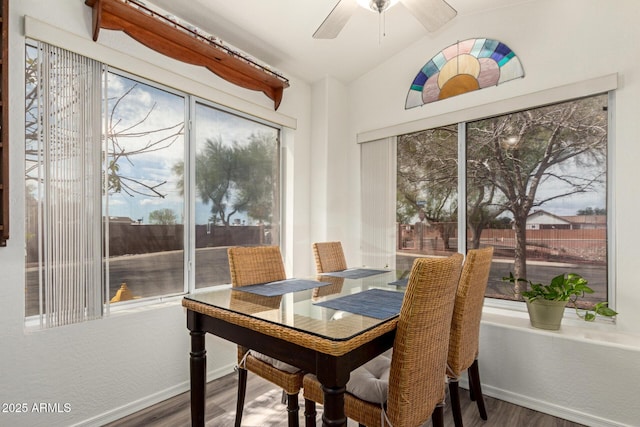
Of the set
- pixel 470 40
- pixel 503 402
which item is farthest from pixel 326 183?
pixel 503 402

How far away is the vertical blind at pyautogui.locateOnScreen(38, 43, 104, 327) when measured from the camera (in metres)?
1.78

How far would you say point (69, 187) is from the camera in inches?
73.2

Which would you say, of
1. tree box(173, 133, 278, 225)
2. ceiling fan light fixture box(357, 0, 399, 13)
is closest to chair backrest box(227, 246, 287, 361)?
tree box(173, 133, 278, 225)

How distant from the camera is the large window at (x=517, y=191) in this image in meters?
2.32

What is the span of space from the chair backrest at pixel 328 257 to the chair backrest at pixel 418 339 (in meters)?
1.47

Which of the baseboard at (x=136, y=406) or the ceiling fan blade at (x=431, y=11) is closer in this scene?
the ceiling fan blade at (x=431, y=11)

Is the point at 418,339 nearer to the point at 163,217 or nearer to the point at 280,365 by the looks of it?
the point at 280,365

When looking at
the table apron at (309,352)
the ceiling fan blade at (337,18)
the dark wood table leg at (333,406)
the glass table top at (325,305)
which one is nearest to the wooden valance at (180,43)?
the ceiling fan blade at (337,18)

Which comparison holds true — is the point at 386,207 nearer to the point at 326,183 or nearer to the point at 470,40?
the point at 326,183

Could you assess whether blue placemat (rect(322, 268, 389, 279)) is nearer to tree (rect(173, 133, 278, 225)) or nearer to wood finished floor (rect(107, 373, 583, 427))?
wood finished floor (rect(107, 373, 583, 427))

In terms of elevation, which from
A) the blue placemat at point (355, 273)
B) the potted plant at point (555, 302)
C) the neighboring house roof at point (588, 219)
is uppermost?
the neighboring house roof at point (588, 219)

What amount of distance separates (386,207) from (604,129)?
1771 mm

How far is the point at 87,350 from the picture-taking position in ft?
6.24

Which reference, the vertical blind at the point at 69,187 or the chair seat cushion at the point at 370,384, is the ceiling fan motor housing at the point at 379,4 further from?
the chair seat cushion at the point at 370,384
